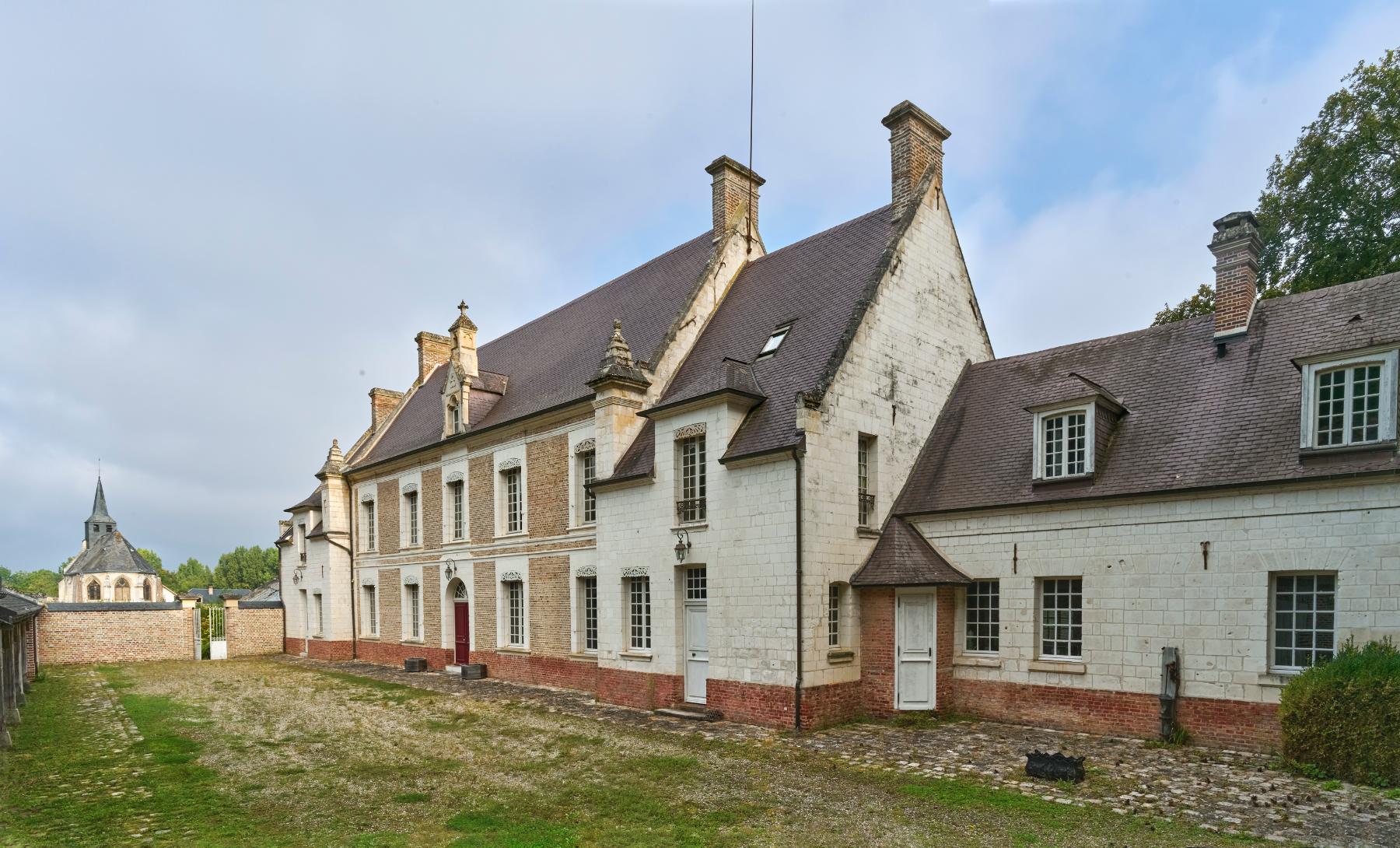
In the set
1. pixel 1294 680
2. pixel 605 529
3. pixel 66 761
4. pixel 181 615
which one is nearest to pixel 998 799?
pixel 1294 680

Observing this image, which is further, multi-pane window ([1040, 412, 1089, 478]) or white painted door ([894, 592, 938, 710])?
white painted door ([894, 592, 938, 710])

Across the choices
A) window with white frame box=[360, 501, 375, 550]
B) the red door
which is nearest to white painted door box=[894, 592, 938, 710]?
the red door

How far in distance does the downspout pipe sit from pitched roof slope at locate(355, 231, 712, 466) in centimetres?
625

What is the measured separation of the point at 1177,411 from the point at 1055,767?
6.67 m

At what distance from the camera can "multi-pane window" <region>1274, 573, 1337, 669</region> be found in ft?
35.2

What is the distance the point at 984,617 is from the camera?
Result: 549 inches

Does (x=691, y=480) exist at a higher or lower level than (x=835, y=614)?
higher

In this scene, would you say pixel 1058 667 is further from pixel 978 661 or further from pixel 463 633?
pixel 463 633

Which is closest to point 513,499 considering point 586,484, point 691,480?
point 586,484

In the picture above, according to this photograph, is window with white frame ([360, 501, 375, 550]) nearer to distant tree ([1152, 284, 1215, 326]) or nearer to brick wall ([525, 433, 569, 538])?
brick wall ([525, 433, 569, 538])

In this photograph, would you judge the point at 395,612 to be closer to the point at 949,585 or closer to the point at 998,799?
the point at 949,585

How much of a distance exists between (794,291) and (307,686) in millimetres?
15998

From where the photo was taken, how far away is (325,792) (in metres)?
9.75

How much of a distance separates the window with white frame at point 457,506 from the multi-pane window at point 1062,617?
51.4ft
